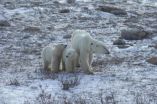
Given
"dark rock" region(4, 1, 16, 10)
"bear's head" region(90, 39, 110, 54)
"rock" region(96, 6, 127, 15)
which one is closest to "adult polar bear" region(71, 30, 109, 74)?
"bear's head" region(90, 39, 110, 54)

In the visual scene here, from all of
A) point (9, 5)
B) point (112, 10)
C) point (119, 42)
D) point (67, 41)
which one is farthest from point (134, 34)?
point (9, 5)

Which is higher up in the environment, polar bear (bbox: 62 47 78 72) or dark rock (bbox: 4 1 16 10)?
polar bear (bbox: 62 47 78 72)

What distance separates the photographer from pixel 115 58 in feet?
46.3

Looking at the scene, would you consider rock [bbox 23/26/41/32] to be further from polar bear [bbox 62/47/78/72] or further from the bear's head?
the bear's head

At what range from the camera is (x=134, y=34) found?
1698 centimetres

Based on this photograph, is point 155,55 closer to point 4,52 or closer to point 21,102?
point 4,52

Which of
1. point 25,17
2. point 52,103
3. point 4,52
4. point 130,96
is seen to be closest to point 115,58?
point 4,52

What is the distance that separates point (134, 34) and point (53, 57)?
507 cm

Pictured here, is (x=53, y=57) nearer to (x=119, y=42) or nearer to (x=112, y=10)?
(x=119, y=42)

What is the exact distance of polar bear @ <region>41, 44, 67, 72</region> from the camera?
41.1 ft

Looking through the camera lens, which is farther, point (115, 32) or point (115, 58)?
point (115, 32)

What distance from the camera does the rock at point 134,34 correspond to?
664 inches

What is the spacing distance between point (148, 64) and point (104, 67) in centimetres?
115

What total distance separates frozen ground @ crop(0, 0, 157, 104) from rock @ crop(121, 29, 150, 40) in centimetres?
25
